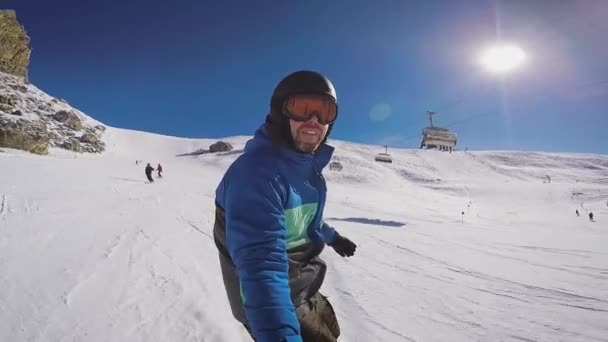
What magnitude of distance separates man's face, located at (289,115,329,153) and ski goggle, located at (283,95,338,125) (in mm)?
33

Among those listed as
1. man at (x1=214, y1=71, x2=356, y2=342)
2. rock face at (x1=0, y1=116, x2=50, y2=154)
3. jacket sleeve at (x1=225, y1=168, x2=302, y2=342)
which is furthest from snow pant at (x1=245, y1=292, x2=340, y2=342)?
rock face at (x1=0, y1=116, x2=50, y2=154)

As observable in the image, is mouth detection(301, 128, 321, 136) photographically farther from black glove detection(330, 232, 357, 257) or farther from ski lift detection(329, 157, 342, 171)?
ski lift detection(329, 157, 342, 171)

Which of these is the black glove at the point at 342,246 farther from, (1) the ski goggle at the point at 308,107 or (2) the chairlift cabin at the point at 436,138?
(2) the chairlift cabin at the point at 436,138

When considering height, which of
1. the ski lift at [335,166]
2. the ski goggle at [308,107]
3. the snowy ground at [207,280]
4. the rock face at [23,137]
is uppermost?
the ski lift at [335,166]

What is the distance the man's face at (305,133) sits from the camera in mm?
2049

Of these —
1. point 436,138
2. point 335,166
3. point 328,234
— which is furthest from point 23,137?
point 436,138

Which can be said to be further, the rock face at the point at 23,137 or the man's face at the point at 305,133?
the rock face at the point at 23,137

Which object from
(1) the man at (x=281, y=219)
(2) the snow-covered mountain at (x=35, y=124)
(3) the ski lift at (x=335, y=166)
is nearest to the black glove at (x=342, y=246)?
(1) the man at (x=281, y=219)

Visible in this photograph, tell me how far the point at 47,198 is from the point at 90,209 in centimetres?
231

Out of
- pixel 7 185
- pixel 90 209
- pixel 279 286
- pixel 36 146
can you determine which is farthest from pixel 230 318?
pixel 36 146

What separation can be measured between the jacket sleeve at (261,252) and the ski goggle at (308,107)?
1.86 ft

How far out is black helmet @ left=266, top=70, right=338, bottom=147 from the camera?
2049 mm

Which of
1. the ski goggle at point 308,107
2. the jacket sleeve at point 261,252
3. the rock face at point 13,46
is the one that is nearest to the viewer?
the jacket sleeve at point 261,252

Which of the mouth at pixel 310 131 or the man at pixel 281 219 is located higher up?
the mouth at pixel 310 131
